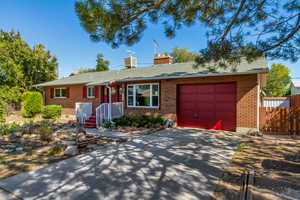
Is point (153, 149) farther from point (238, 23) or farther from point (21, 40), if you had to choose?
point (21, 40)

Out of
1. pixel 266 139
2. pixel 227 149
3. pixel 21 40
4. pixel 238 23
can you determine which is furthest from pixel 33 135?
pixel 21 40

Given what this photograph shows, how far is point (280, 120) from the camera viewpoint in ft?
25.1

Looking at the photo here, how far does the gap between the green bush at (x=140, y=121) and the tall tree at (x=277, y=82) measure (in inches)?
1106

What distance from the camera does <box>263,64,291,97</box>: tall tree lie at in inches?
1233

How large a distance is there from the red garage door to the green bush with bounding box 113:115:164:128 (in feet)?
4.22

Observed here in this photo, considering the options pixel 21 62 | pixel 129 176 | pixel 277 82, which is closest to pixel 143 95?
pixel 129 176

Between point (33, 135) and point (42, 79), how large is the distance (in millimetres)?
Answer: 19749

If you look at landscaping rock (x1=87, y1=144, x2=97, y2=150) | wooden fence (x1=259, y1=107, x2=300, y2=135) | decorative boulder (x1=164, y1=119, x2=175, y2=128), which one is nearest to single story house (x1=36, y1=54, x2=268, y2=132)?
decorative boulder (x1=164, y1=119, x2=175, y2=128)

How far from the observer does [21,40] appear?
20891mm

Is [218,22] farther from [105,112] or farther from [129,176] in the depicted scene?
[105,112]

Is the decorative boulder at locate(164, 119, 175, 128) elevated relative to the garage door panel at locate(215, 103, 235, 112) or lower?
lower

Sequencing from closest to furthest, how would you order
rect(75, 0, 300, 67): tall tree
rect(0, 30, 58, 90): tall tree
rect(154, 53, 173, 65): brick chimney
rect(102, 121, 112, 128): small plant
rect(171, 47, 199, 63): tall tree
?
1. rect(75, 0, 300, 67): tall tree
2. rect(102, 121, 112, 128): small plant
3. rect(154, 53, 173, 65): brick chimney
4. rect(0, 30, 58, 90): tall tree
5. rect(171, 47, 199, 63): tall tree

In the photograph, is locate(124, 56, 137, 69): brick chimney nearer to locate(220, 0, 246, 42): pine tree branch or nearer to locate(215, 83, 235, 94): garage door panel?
locate(215, 83, 235, 94): garage door panel

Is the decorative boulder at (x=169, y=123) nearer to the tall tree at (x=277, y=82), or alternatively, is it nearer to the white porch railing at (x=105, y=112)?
the white porch railing at (x=105, y=112)
